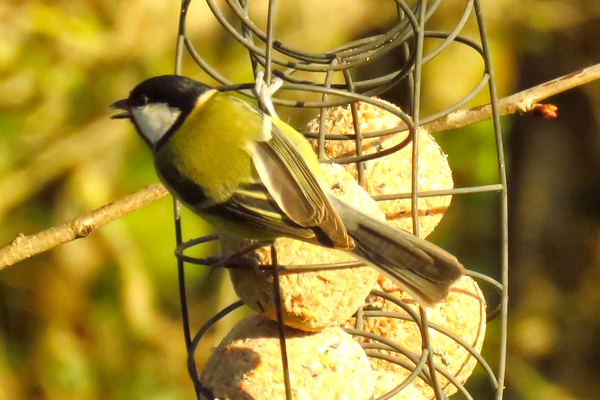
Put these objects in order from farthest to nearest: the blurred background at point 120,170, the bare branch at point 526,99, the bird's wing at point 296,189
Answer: the blurred background at point 120,170 → the bare branch at point 526,99 → the bird's wing at point 296,189

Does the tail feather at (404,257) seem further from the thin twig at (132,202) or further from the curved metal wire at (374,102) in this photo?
the thin twig at (132,202)

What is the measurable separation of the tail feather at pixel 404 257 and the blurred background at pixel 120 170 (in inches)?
59.2

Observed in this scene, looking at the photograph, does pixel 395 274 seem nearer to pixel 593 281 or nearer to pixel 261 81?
pixel 261 81

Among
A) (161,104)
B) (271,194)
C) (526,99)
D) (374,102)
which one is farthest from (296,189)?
(526,99)

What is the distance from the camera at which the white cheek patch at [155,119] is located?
6.11 feet

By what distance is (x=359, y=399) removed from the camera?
1.63 m

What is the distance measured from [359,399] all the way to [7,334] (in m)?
2.15

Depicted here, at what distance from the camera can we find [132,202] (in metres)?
1.90

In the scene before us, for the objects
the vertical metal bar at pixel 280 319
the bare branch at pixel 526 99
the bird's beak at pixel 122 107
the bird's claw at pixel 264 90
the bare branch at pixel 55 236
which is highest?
the bird's beak at pixel 122 107

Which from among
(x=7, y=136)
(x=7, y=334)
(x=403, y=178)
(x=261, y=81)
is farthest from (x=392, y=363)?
(x=7, y=334)

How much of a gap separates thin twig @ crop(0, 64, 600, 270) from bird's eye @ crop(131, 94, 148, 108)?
21cm

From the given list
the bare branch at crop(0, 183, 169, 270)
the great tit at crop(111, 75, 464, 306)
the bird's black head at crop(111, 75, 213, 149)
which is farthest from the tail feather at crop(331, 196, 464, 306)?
the bare branch at crop(0, 183, 169, 270)

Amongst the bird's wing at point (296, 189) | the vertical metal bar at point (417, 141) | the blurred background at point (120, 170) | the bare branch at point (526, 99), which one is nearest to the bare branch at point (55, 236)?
the bird's wing at point (296, 189)

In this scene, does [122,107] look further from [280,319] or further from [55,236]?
[280,319]
